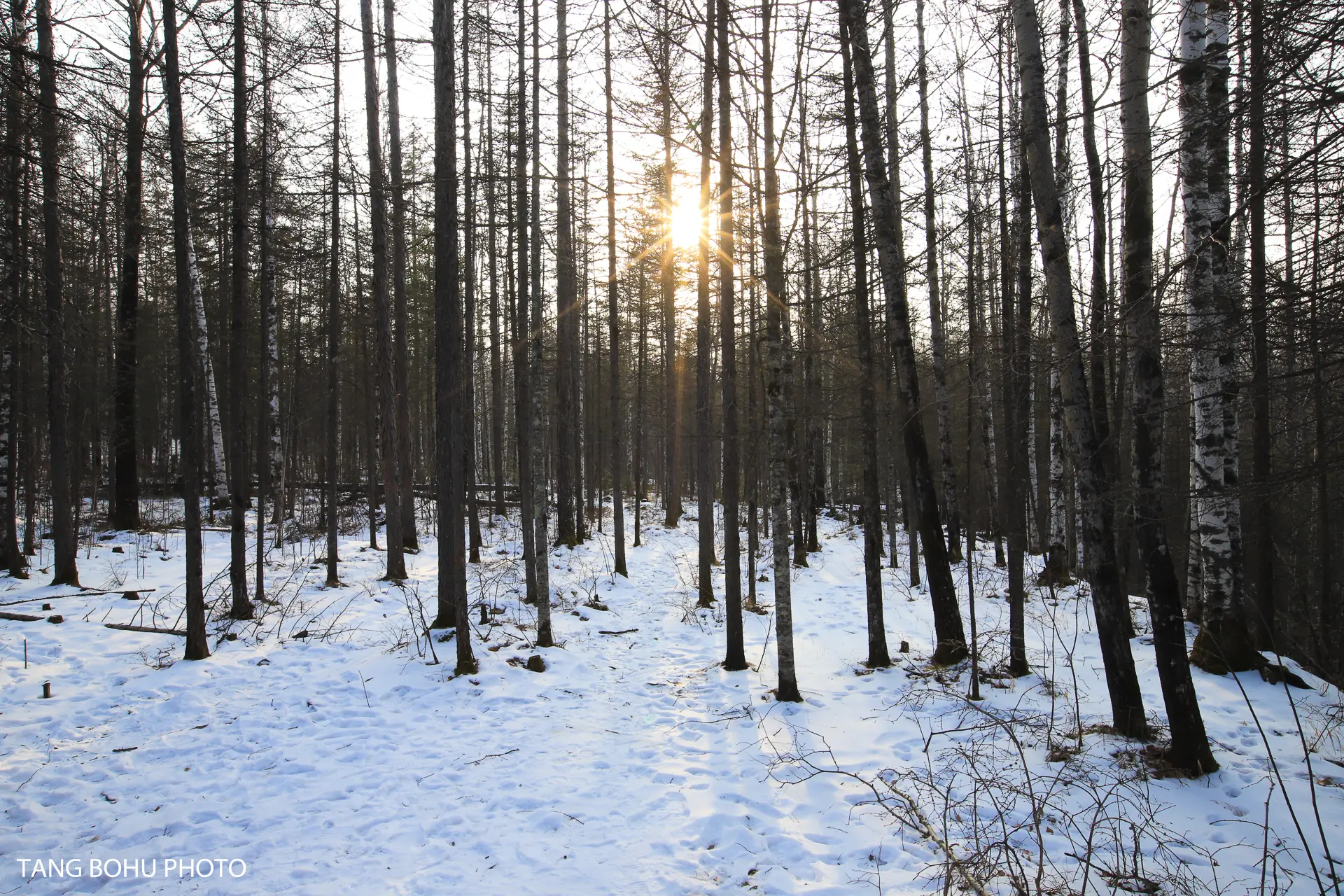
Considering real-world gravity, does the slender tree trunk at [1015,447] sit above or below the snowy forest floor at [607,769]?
above

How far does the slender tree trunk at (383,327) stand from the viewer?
11242 millimetres

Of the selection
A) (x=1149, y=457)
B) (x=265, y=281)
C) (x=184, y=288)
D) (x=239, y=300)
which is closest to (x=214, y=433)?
(x=265, y=281)

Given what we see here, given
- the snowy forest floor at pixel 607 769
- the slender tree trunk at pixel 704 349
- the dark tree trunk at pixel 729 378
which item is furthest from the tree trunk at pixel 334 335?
the dark tree trunk at pixel 729 378

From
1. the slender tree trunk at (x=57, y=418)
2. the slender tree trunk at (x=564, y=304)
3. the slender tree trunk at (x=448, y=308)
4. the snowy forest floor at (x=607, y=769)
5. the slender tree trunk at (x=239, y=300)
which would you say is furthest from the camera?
the slender tree trunk at (x=564, y=304)

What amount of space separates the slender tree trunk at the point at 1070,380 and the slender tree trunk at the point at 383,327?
1015cm

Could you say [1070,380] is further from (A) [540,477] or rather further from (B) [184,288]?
(B) [184,288]

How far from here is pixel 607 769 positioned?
5148 millimetres

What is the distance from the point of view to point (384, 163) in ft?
40.4

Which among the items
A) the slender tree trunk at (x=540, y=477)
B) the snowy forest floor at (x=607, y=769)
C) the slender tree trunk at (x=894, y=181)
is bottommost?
the snowy forest floor at (x=607, y=769)

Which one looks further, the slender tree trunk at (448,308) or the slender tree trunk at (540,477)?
the slender tree trunk at (540,477)

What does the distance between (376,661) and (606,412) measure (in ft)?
85.1

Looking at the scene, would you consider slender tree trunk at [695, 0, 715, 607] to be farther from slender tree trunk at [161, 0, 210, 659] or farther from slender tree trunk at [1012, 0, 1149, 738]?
slender tree trunk at [161, 0, 210, 659]

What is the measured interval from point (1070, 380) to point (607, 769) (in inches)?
192

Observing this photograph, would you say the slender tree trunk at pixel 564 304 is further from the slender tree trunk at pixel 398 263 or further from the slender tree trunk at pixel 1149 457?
the slender tree trunk at pixel 1149 457
